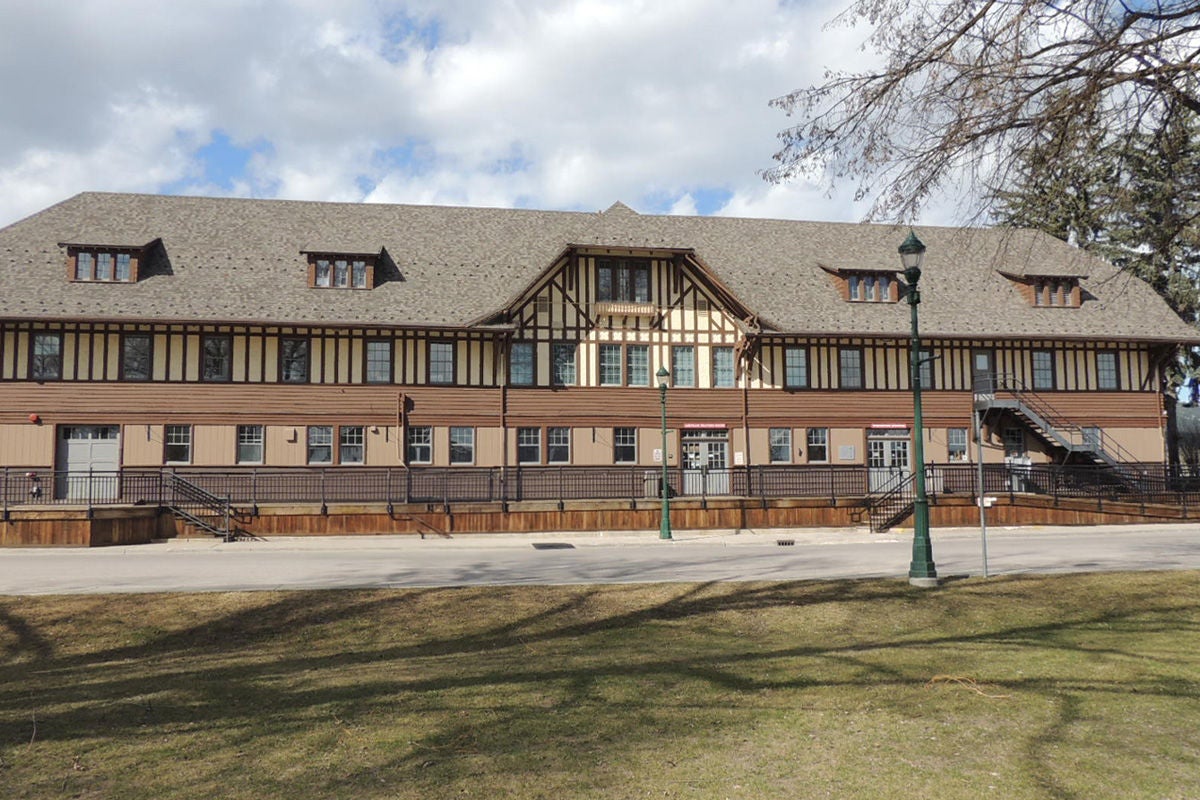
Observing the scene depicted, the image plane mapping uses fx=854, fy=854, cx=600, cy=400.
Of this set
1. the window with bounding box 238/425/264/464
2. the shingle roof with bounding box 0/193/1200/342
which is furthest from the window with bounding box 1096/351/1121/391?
the window with bounding box 238/425/264/464

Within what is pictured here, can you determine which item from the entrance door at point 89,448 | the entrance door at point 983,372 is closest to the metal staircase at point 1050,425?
the entrance door at point 983,372

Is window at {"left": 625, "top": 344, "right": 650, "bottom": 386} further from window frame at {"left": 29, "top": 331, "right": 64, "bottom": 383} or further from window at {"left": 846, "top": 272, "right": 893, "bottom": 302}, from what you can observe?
window frame at {"left": 29, "top": 331, "right": 64, "bottom": 383}

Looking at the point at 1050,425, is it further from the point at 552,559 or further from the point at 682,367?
the point at 552,559

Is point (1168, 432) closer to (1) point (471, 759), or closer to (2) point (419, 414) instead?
(2) point (419, 414)

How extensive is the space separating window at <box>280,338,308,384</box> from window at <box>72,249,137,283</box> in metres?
5.81

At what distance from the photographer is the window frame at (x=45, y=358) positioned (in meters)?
28.0

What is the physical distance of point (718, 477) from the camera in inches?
1234

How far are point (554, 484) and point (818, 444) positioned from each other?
10563 mm

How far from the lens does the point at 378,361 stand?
3033 cm

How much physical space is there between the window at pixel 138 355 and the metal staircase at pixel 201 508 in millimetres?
4542

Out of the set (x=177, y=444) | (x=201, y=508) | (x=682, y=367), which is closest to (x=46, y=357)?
(x=177, y=444)

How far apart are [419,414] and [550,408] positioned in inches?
185

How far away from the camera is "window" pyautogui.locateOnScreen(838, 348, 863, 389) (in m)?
33.3

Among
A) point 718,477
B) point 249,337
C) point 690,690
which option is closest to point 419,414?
point 249,337
